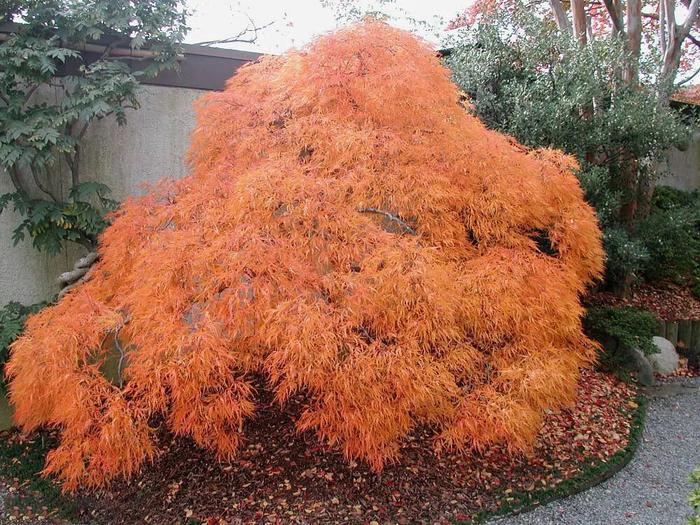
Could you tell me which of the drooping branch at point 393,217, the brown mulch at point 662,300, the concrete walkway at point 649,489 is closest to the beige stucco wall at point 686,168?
the brown mulch at point 662,300

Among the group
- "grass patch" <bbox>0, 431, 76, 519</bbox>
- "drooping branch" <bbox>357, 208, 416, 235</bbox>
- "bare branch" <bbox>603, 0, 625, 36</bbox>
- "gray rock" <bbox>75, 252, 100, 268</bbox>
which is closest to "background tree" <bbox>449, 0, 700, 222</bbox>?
"bare branch" <bbox>603, 0, 625, 36</bbox>

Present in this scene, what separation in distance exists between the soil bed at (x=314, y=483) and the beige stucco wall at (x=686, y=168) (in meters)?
5.74

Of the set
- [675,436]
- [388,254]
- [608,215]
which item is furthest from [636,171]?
[388,254]

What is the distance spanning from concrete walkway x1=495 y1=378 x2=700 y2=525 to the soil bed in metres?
0.13

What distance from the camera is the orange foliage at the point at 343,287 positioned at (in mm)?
2105

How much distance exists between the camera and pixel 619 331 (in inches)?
170

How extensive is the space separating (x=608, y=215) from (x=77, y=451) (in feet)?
14.8

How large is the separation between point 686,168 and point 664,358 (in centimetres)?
412

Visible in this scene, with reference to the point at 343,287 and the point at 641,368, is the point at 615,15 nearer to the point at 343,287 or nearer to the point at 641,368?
the point at 641,368

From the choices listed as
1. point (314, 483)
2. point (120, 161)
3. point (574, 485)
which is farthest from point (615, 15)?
point (314, 483)

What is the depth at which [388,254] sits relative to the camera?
220 cm

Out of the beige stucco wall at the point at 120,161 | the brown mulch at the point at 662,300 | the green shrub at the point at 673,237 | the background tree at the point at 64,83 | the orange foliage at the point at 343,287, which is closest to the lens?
the orange foliage at the point at 343,287

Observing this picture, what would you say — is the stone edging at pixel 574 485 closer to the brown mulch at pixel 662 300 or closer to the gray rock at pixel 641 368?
the gray rock at pixel 641 368

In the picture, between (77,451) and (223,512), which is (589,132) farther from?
(77,451)
